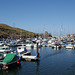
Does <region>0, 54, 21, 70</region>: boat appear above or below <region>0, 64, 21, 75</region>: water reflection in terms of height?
above

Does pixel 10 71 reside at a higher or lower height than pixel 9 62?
lower

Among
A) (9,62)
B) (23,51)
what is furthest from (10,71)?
(23,51)

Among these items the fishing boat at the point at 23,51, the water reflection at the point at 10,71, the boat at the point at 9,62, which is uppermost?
the fishing boat at the point at 23,51

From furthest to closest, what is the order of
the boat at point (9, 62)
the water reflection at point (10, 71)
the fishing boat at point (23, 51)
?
1. the fishing boat at point (23, 51)
2. the boat at point (9, 62)
3. the water reflection at point (10, 71)

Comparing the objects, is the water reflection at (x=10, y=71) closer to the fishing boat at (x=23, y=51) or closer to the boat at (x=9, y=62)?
the boat at (x=9, y=62)

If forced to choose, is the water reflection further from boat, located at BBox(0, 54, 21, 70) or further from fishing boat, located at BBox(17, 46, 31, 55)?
fishing boat, located at BBox(17, 46, 31, 55)

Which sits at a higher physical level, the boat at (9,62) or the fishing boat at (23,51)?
the fishing boat at (23,51)

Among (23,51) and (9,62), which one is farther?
(23,51)

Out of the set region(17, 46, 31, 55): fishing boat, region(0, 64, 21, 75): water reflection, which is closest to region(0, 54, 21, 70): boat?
region(0, 64, 21, 75): water reflection

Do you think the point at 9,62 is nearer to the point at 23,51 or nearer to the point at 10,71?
the point at 10,71

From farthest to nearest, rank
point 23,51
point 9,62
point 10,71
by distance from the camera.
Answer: point 23,51, point 9,62, point 10,71

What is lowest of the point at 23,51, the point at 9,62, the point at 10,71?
the point at 10,71

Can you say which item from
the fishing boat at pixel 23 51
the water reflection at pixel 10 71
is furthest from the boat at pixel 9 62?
the fishing boat at pixel 23 51

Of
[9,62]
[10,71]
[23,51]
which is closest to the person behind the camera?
[10,71]
